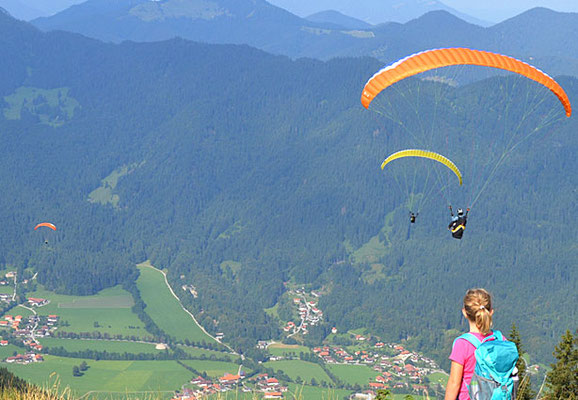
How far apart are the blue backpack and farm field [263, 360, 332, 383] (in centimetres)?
7378

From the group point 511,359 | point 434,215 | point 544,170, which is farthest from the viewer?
point 544,170

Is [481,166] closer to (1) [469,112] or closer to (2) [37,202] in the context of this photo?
(1) [469,112]

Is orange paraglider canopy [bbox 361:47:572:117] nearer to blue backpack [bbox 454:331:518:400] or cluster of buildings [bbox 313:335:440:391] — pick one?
blue backpack [bbox 454:331:518:400]

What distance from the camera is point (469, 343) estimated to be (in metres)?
7.49

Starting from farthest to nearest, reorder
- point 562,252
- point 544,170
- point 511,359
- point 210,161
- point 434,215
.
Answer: point 210,161 → point 544,170 → point 434,215 → point 562,252 → point 511,359

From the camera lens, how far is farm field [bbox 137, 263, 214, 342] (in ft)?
328

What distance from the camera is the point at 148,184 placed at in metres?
179

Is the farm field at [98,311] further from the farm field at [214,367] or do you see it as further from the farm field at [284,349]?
the farm field at [284,349]

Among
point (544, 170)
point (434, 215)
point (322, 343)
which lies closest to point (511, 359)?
point (322, 343)

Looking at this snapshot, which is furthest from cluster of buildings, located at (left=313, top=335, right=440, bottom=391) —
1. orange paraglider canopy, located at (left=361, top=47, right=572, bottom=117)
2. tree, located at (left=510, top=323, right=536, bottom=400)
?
orange paraglider canopy, located at (left=361, top=47, right=572, bottom=117)

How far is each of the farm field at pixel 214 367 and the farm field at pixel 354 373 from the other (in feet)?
35.8

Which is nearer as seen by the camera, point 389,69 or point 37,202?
point 389,69

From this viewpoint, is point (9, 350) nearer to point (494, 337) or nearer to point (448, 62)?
point (448, 62)

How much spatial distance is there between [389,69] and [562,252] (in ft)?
371
